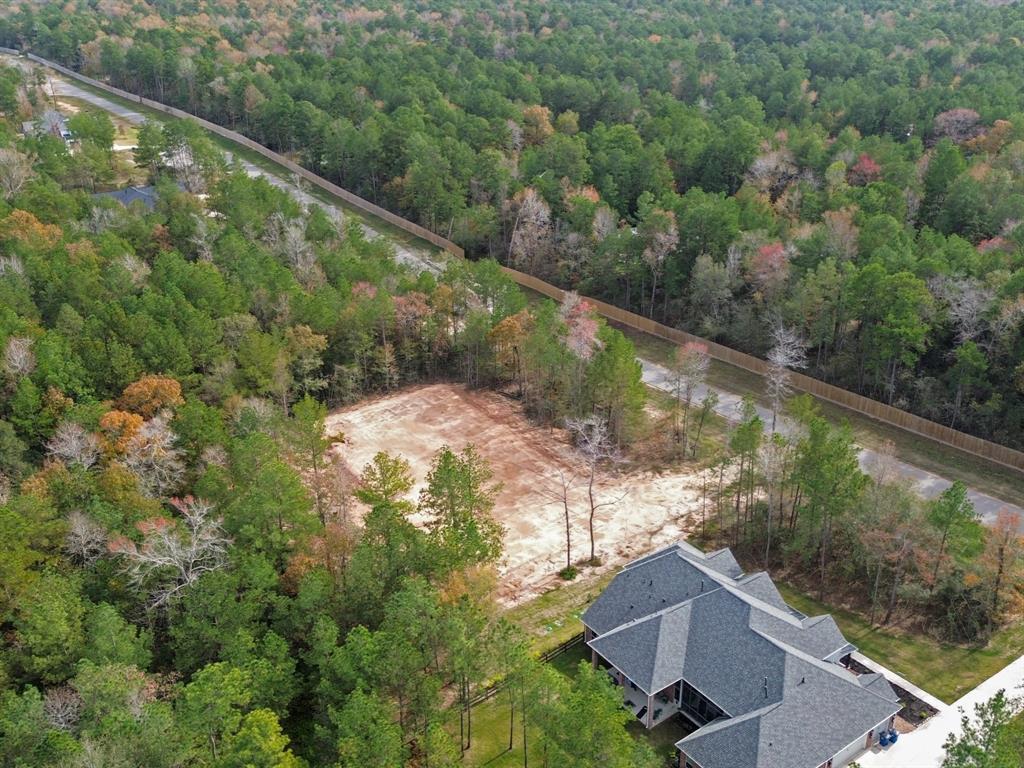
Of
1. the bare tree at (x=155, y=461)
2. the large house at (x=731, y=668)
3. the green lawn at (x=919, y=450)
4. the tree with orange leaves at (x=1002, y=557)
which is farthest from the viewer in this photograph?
the green lawn at (x=919, y=450)

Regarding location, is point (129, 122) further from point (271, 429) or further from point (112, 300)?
point (271, 429)

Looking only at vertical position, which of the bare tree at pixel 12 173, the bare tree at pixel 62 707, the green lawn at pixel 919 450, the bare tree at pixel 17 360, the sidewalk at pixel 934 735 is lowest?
the green lawn at pixel 919 450

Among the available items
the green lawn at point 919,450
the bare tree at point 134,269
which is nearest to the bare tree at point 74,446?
the bare tree at point 134,269

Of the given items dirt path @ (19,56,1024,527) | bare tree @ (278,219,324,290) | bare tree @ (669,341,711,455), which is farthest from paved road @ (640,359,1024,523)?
bare tree @ (278,219,324,290)

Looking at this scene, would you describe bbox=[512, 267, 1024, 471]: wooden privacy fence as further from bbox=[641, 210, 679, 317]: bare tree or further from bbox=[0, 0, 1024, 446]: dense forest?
bbox=[641, 210, 679, 317]: bare tree

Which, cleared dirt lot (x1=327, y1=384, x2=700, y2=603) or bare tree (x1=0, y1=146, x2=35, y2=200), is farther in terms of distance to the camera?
bare tree (x1=0, y1=146, x2=35, y2=200)

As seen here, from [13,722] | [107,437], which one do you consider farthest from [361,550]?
[107,437]

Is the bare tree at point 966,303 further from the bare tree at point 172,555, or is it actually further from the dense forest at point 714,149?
the bare tree at point 172,555
